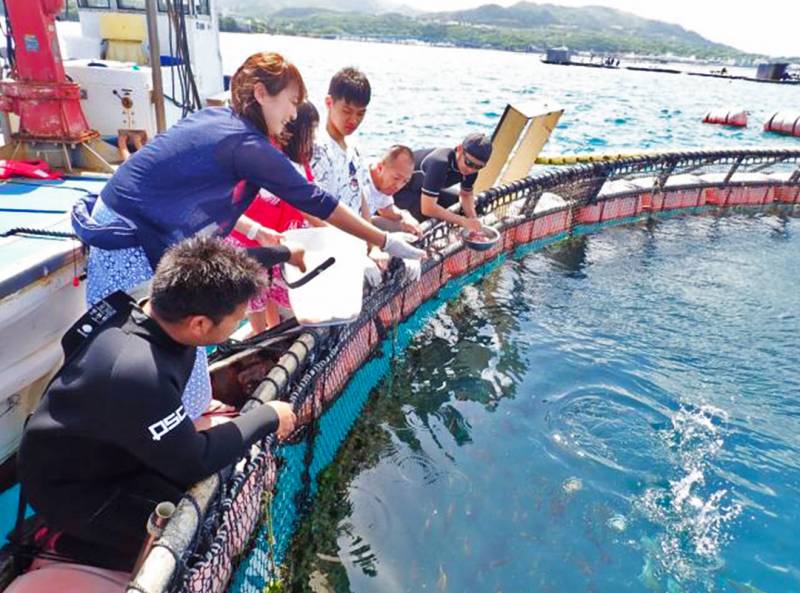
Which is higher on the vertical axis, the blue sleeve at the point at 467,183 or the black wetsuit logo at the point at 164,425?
the black wetsuit logo at the point at 164,425

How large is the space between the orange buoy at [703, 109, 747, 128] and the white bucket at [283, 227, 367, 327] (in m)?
30.2

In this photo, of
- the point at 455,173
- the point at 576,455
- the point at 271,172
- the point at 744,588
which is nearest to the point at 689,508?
the point at 744,588

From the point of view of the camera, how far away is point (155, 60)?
618cm

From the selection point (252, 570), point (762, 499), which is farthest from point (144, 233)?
point (762, 499)

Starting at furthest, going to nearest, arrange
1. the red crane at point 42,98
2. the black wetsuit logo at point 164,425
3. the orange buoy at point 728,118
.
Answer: the orange buoy at point 728,118
the red crane at point 42,98
the black wetsuit logo at point 164,425

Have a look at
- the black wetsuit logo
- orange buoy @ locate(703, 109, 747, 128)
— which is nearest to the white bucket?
the black wetsuit logo

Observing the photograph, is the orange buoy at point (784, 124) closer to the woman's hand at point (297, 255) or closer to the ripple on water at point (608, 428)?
the ripple on water at point (608, 428)

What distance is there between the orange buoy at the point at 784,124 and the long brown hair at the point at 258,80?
95.1ft

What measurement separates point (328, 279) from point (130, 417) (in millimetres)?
1834

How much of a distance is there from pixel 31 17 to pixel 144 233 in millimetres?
3844

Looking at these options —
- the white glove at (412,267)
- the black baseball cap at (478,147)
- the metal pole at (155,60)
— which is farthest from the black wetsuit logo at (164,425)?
the metal pole at (155,60)

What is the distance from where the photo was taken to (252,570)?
2977mm

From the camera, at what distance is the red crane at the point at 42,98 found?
16.5ft

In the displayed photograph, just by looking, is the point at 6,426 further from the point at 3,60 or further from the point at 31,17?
the point at 3,60
